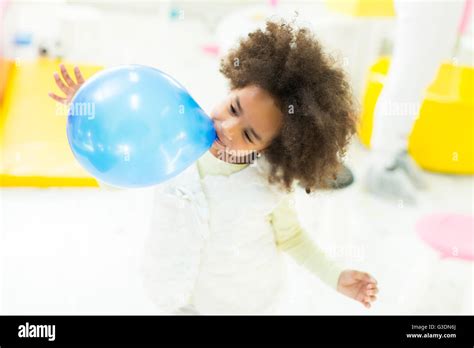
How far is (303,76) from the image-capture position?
848 millimetres

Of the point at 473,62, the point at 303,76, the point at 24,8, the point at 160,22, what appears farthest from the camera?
the point at 160,22

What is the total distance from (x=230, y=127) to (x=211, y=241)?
20 centimetres

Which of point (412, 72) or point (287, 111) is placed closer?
point (287, 111)

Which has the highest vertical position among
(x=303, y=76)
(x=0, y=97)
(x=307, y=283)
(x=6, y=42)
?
(x=303, y=76)

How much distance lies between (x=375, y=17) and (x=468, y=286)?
3.83ft

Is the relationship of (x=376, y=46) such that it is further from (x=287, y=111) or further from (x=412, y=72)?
(x=287, y=111)

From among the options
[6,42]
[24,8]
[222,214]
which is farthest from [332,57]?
[24,8]

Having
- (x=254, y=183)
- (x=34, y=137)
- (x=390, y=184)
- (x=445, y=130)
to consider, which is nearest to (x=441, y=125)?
(x=445, y=130)

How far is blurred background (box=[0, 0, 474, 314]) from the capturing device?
143 cm

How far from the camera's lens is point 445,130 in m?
2.00

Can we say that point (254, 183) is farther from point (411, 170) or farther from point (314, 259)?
point (411, 170)

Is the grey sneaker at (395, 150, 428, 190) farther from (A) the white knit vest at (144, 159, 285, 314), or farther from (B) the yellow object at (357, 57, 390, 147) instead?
(A) the white knit vest at (144, 159, 285, 314)

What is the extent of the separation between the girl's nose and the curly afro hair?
0.07m

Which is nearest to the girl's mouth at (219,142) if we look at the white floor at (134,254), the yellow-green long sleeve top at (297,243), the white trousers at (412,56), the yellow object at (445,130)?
the yellow-green long sleeve top at (297,243)
